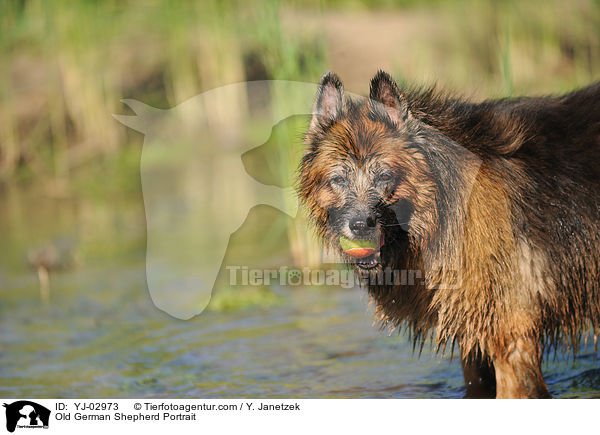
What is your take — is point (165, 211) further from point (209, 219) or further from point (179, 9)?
point (179, 9)

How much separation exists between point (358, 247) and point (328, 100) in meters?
0.85

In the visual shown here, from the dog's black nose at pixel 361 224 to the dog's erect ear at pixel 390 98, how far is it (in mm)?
557

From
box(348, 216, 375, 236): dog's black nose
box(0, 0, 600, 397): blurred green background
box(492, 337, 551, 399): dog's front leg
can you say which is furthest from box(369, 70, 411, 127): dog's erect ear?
box(0, 0, 600, 397): blurred green background

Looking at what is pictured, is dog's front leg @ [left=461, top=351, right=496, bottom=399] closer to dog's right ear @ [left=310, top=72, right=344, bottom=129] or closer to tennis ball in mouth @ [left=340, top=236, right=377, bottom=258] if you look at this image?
tennis ball in mouth @ [left=340, top=236, right=377, bottom=258]

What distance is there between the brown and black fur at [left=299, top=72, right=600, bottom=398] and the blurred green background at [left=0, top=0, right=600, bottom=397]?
48.2 inches

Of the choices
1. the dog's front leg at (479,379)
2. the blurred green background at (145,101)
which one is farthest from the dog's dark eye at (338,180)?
the blurred green background at (145,101)

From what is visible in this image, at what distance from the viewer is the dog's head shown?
4.58m

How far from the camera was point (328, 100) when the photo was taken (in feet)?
15.9

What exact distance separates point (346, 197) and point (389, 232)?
0.30 meters

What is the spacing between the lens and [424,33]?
48.5 ft

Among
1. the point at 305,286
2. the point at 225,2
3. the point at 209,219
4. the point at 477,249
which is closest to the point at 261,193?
the point at 209,219
